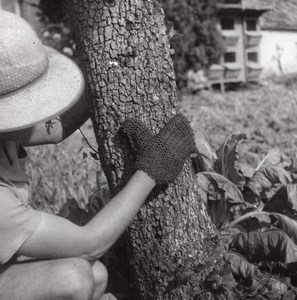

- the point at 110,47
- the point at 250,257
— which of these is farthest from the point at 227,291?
the point at 110,47

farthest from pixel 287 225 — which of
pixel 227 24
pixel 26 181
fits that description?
pixel 227 24

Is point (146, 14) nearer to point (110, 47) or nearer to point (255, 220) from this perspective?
point (110, 47)

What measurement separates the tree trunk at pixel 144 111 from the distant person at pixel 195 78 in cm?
885

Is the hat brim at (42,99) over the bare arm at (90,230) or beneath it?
over

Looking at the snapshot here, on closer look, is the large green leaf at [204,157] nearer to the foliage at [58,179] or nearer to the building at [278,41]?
the foliage at [58,179]

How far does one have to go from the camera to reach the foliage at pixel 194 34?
422 inches

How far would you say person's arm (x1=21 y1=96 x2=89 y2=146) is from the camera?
2785 millimetres

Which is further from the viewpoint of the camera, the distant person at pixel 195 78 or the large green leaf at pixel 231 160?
the distant person at pixel 195 78

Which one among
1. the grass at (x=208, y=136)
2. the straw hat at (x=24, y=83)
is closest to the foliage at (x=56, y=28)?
the grass at (x=208, y=136)

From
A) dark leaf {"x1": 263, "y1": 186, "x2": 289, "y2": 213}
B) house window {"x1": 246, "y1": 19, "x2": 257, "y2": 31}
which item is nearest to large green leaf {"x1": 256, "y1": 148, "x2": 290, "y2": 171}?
dark leaf {"x1": 263, "y1": 186, "x2": 289, "y2": 213}

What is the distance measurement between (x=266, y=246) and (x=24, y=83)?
1.48 m

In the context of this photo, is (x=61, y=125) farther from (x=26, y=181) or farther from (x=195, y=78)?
(x=195, y=78)

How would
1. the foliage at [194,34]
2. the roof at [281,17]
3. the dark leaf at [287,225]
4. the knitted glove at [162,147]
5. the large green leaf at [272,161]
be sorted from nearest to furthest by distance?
the knitted glove at [162,147] < the dark leaf at [287,225] < the large green leaf at [272,161] < the foliage at [194,34] < the roof at [281,17]

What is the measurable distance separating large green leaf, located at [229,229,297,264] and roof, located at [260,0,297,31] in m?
12.0
